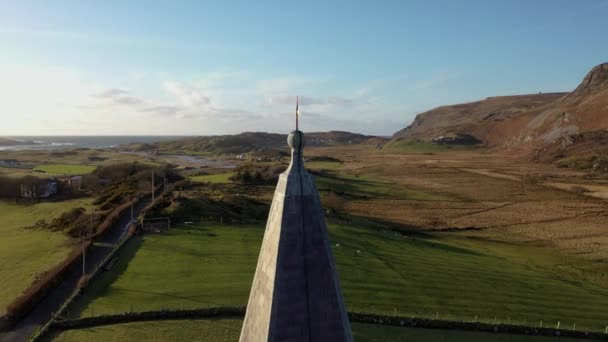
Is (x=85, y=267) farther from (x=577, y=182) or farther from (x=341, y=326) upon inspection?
(x=577, y=182)

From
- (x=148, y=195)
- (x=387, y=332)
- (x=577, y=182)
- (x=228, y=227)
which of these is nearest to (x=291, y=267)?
(x=387, y=332)

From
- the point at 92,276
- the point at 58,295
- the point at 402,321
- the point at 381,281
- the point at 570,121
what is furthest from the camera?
the point at 570,121

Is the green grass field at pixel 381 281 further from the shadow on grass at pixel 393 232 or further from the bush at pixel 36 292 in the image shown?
the bush at pixel 36 292

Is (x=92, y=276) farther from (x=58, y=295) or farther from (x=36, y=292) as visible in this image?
(x=36, y=292)

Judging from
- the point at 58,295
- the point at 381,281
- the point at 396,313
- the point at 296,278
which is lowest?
the point at 396,313

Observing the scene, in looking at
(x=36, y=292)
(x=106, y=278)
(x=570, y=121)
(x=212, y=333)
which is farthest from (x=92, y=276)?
(x=570, y=121)

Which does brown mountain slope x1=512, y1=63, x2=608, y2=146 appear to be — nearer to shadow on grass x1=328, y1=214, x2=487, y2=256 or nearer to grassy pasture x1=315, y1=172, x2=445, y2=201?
grassy pasture x1=315, y1=172, x2=445, y2=201
